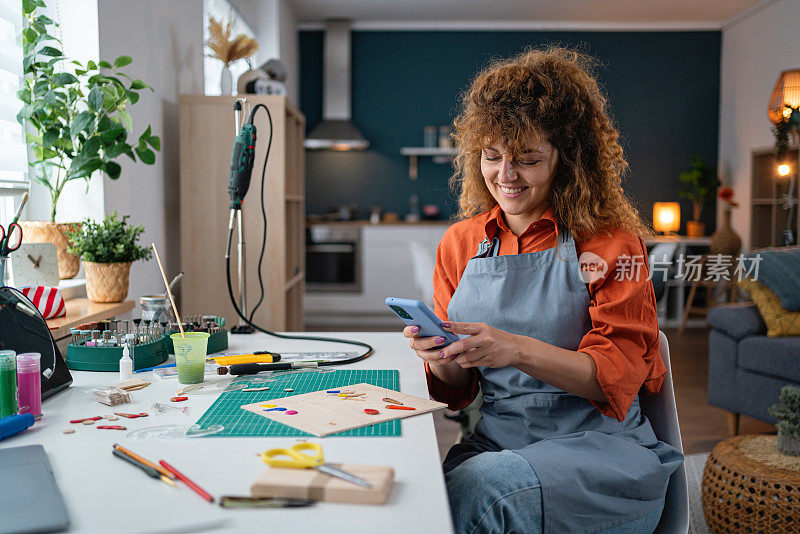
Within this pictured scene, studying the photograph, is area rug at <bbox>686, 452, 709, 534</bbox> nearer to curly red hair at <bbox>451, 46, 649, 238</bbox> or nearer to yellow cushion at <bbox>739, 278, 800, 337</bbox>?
yellow cushion at <bbox>739, 278, 800, 337</bbox>

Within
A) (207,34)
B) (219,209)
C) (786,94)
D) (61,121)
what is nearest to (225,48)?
(207,34)

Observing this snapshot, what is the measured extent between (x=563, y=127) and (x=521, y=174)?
0.13m

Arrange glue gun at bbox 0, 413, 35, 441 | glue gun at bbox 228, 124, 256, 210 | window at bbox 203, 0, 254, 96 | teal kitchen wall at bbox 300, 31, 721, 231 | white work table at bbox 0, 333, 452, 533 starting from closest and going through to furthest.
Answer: white work table at bbox 0, 333, 452, 533 < glue gun at bbox 0, 413, 35, 441 < glue gun at bbox 228, 124, 256, 210 < window at bbox 203, 0, 254, 96 < teal kitchen wall at bbox 300, 31, 721, 231

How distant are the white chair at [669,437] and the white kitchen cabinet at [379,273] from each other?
4.98 meters

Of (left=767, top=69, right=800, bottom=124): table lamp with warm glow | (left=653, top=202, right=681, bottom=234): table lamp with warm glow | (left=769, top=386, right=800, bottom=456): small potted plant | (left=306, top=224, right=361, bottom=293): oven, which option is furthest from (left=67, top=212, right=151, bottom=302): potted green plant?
(left=653, top=202, right=681, bottom=234): table lamp with warm glow

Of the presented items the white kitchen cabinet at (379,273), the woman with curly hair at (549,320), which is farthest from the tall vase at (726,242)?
the woman with curly hair at (549,320)

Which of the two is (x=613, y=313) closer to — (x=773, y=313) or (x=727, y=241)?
(x=773, y=313)

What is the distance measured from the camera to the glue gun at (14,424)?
983 mm

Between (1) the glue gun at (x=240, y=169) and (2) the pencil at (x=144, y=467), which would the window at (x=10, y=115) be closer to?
(1) the glue gun at (x=240, y=169)

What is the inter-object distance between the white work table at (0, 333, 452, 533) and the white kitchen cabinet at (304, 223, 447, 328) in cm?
520

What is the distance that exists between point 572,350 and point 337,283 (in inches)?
205

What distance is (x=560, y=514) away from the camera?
109 cm

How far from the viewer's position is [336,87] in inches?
268

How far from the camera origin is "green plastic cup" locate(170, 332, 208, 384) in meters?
1.30
